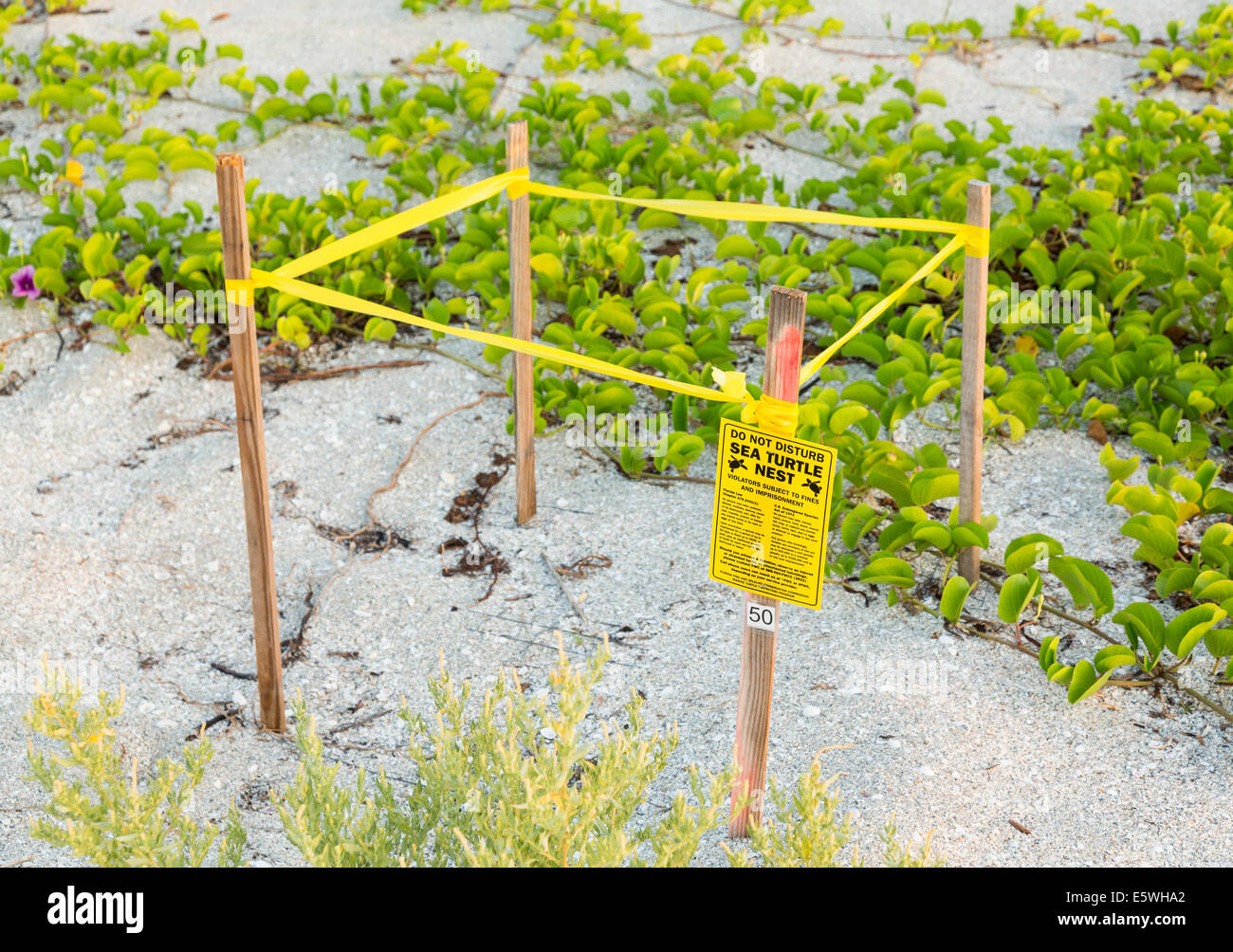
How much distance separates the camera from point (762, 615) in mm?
1949

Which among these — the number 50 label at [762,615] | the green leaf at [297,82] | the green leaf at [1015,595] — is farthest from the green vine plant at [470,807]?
the green leaf at [297,82]

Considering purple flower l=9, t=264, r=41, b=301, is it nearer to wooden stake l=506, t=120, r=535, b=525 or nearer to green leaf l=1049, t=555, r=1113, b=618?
wooden stake l=506, t=120, r=535, b=525

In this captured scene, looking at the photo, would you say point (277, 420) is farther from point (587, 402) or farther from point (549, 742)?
point (549, 742)

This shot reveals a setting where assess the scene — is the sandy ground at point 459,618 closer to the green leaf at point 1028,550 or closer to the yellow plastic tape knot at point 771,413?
the green leaf at point 1028,550

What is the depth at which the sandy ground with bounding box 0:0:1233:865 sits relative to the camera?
2.29 metres

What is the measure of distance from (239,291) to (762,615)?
111 cm

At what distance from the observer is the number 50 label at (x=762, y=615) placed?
1943 millimetres

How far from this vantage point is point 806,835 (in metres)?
1.89

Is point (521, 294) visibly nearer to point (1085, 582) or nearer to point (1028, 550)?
point (1028, 550)

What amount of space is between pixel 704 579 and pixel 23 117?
13.2 feet

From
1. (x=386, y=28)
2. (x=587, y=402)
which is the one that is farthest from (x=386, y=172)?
(x=587, y=402)

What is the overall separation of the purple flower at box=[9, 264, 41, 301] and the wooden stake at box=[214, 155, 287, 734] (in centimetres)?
209

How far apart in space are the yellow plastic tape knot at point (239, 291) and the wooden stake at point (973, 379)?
1446 millimetres

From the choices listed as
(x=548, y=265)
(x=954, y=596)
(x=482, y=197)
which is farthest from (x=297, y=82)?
(x=954, y=596)
